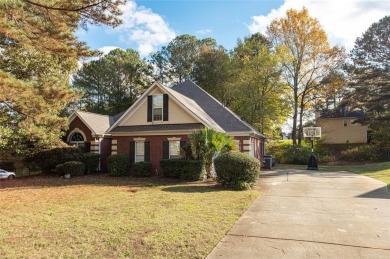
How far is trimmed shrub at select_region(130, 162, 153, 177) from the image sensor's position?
17.7m

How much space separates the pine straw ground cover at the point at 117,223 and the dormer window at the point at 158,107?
8238 mm

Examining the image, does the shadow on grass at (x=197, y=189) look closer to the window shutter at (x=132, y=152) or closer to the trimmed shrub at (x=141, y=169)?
the trimmed shrub at (x=141, y=169)

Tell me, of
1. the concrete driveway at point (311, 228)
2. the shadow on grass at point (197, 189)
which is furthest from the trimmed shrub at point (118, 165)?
the concrete driveway at point (311, 228)

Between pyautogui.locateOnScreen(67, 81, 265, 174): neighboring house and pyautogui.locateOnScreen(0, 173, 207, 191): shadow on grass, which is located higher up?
pyautogui.locateOnScreen(67, 81, 265, 174): neighboring house

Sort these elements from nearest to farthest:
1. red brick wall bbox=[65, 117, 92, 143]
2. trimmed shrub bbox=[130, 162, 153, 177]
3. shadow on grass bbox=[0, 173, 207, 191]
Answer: shadow on grass bbox=[0, 173, 207, 191], trimmed shrub bbox=[130, 162, 153, 177], red brick wall bbox=[65, 117, 92, 143]

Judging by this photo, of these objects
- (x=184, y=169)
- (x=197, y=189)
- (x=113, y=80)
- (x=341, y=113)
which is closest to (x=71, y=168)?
(x=184, y=169)

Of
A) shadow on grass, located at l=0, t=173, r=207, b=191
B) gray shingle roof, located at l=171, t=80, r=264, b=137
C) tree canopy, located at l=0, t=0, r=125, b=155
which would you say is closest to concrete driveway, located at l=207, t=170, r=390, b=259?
shadow on grass, located at l=0, t=173, r=207, b=191

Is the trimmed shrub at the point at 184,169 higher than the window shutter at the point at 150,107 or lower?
lower

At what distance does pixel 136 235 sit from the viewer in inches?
236

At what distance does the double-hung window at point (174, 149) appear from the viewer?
1847 centimetres

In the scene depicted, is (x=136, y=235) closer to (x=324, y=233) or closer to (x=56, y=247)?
(x=56, y=247)

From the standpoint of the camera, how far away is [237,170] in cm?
1248

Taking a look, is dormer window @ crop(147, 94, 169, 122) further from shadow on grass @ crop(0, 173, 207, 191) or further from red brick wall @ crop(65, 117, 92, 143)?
red brick wall @ crop(65, 117, 92, 143)

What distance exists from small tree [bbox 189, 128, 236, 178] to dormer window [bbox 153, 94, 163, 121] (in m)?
4.45
